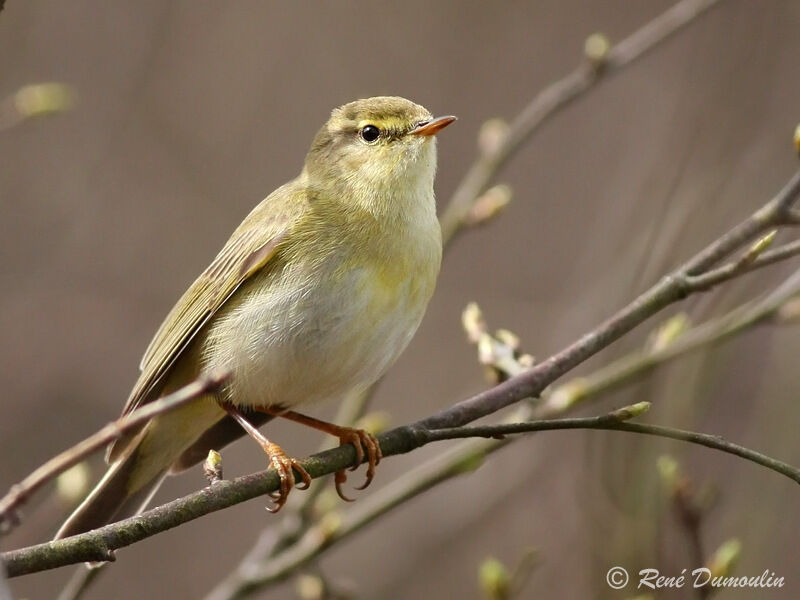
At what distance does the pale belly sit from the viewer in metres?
3.31

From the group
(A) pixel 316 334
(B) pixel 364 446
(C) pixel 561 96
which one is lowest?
(B) pixel 364 446

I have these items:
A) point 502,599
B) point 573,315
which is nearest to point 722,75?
point 573,315

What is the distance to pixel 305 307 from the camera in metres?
3.33

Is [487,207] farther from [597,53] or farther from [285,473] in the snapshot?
[285,473]

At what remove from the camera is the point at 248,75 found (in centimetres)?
711

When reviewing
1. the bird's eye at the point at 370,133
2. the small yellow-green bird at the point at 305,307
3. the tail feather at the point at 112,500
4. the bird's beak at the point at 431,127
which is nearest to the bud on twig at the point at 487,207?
the small yellow-green bird at the point at 305,307

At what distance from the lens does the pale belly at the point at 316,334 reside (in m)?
3.31

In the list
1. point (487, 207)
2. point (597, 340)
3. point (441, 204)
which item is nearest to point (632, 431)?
point (597, 340)

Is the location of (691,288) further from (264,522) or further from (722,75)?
(264,522)

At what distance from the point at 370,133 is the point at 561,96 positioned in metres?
0.68

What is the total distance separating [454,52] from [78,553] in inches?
217

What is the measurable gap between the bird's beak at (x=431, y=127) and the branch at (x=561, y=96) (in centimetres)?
23

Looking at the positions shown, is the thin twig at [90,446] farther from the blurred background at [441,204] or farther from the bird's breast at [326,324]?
the blurred background at [441,204]

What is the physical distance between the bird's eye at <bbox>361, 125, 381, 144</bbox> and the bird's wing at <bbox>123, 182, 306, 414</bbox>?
11.7 inches
